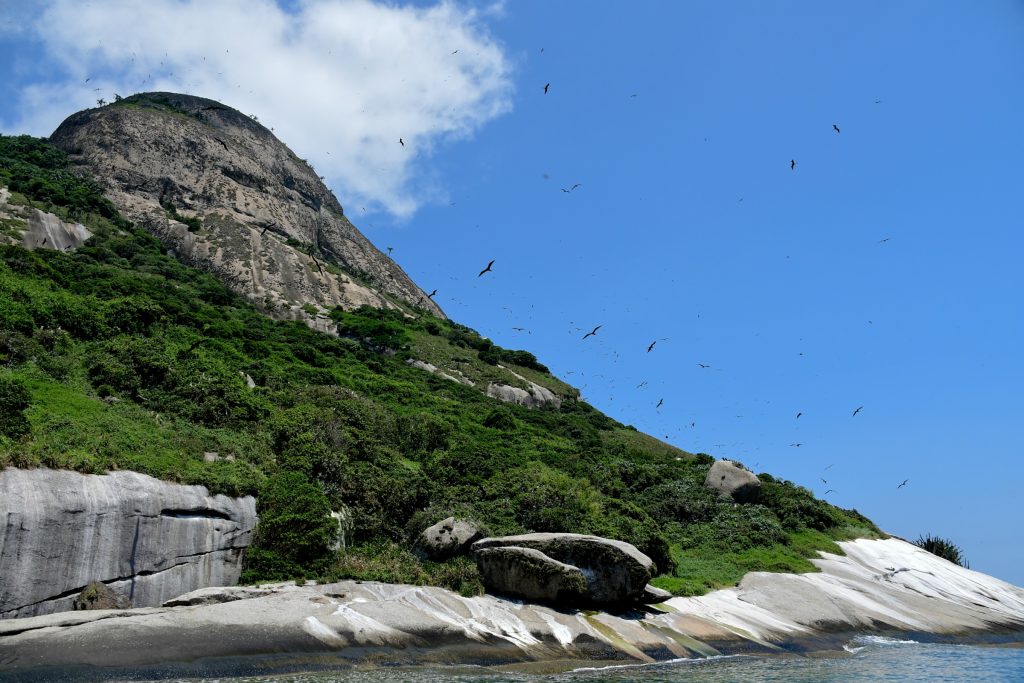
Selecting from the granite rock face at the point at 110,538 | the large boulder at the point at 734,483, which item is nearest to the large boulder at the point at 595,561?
the granite rock face at the point at 110,538

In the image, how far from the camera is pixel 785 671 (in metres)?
23.0

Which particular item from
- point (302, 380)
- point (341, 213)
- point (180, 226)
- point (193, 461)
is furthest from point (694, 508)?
point (341, 213)

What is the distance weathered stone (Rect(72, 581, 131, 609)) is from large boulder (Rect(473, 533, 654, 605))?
39.6 ft

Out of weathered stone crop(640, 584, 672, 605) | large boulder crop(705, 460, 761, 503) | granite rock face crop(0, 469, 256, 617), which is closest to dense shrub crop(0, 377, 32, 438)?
granite rock face crop(0, 469, 256, 617)

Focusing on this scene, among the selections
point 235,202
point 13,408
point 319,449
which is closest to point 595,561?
point 319,449

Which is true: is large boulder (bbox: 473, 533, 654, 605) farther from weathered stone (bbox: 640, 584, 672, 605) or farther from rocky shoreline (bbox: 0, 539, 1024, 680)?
weathered stone (bbox: 640, 584, 672, 605)

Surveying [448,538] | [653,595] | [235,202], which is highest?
[235,202]

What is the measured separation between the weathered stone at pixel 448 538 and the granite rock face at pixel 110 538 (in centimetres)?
671

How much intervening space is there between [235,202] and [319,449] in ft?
273

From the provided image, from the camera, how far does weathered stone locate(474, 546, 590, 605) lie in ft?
87.1

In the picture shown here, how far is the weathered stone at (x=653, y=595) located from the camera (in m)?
29.5

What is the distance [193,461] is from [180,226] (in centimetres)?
7168

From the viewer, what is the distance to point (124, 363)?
34.4 metres

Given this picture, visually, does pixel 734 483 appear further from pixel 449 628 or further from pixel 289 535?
pixel 289 535
